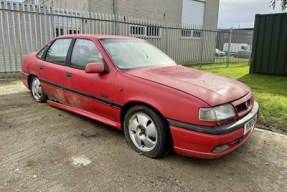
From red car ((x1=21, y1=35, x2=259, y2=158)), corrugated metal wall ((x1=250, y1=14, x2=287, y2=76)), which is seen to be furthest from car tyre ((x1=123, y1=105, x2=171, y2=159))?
corrugated metal wall ((x1=250, y1=14, x2=287, y2=76))

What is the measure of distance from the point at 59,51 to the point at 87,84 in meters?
1.28

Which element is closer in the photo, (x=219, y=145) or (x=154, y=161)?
(x=219, y=145)

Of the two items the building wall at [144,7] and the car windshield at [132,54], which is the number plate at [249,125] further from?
the building wall at [144,7]

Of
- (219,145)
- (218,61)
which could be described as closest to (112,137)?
(219,145)

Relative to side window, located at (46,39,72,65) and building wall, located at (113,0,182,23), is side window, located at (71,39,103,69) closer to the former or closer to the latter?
side window, located at (46,39,72,65)

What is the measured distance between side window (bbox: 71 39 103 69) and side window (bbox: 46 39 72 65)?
26 cm

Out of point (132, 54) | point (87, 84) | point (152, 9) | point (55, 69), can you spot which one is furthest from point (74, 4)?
point (87, 84)

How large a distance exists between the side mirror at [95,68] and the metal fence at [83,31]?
5837 mm

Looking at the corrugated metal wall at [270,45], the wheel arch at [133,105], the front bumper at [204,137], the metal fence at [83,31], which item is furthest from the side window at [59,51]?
the corrugated metal wall at [270,45]

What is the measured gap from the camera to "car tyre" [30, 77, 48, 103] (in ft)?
17.0

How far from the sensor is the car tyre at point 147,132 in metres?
2.99

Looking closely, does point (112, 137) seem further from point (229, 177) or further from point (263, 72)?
point (263, 72)

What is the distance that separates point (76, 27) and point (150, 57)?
20.4 ft

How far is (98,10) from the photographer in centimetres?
1273
